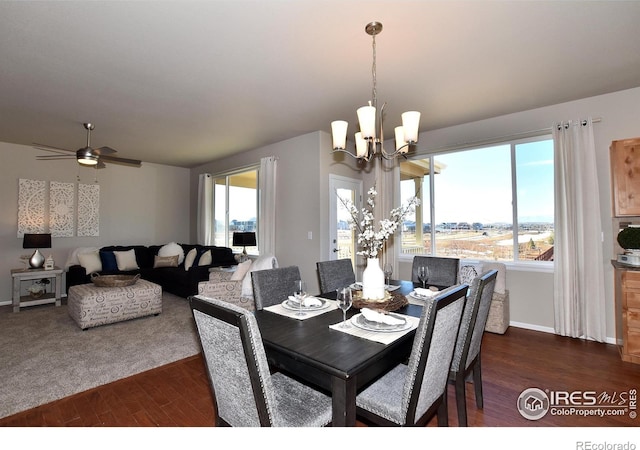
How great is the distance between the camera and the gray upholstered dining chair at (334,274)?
2680 mm

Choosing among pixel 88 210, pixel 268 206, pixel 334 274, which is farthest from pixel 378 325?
pixel 88 210

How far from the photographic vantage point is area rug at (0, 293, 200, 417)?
237cm

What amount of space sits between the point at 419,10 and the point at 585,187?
9.01 feet

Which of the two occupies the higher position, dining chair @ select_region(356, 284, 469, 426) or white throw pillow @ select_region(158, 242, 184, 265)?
white throw pillow @ select_region(158, 242, 184, 265)

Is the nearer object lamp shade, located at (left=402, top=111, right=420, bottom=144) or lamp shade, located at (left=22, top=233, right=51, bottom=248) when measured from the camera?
lamp shade, located at (left=402, top=111, right=420, bottom=144)

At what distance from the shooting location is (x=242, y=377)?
121cm

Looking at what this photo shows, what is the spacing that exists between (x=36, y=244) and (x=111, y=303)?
2.11 meters

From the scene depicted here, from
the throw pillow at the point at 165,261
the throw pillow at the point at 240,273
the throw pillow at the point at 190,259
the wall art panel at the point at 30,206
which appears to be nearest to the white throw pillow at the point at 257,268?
the throw pillow at the point at 240,273

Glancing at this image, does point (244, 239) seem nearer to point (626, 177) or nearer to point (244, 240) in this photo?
point (244, 240)

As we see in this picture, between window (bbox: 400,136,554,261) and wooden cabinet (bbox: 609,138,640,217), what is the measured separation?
674mm

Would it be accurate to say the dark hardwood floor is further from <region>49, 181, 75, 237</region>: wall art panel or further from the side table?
<region>49, 181, 75, 237</region>: wall art panel

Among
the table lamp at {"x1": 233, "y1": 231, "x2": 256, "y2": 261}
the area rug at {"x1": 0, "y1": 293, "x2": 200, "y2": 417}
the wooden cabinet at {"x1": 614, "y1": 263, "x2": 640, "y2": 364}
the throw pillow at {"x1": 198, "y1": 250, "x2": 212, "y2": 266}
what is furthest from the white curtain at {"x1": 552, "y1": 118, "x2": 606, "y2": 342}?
the throw pillow at {"x1": 198, "y1": 250, "x2": 212, "y2": 266}

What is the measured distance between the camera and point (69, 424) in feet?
6.45
